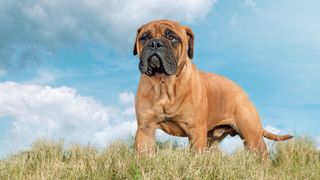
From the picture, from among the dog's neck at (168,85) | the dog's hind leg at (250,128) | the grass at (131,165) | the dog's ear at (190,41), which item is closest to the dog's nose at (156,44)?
the dog's neck at (168,85)

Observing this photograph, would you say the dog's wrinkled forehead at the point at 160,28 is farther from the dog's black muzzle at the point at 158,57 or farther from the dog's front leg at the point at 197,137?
the dog's front leg at the point at 197,137

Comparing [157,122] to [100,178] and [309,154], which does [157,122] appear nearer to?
[100,178]

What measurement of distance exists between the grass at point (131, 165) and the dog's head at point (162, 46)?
38.4 inches

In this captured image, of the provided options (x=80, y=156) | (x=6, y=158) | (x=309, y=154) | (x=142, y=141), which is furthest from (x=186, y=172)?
(x=309, y=154)

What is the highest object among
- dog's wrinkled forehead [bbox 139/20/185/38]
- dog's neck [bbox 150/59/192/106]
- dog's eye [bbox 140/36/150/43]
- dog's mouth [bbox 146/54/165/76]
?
dog's wrinkled forehead [bbox 139/20/185/38]

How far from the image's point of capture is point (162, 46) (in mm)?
6871

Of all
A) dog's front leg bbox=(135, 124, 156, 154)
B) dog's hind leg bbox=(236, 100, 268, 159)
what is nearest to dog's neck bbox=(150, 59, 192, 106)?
dog's front leg bbox=(135, 124, 156, 154)

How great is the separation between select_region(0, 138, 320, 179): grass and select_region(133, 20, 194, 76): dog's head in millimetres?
976

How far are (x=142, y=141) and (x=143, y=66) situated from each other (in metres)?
0.99

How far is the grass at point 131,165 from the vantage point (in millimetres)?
6070

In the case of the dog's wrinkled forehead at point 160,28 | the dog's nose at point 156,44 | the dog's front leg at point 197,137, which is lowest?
the dog's front leg at point 197,137

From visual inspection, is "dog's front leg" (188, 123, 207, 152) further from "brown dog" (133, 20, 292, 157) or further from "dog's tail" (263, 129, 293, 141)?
"dog's tail" (263, 129, 293, 141)

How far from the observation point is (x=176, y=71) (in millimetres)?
7051

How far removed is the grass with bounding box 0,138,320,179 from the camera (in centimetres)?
607
